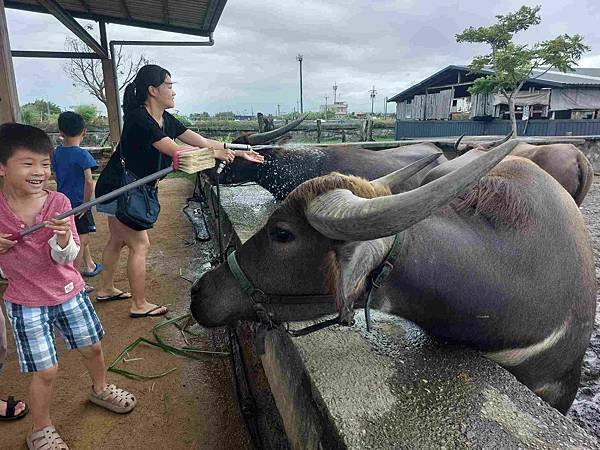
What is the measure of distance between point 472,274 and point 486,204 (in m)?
0.40

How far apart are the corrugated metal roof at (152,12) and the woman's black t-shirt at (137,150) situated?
321cm

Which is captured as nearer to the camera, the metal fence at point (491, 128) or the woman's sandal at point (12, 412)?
the woman's sandal at point (12, 412)

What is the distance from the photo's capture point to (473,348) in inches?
70.5

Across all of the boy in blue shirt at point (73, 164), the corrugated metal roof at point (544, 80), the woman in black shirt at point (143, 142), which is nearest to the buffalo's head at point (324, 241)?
the woman in black shirt at point (143, 142)

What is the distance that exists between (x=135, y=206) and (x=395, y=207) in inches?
93.7

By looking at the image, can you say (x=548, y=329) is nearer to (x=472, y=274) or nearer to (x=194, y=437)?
(x=472, y=274)

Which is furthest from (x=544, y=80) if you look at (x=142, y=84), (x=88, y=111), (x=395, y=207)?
(x=88, y=111)

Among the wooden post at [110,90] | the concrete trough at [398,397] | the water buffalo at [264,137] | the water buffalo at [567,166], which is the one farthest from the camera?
the wooden post at [110,90]

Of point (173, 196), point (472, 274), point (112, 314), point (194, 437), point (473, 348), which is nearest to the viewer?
point (472, 274)

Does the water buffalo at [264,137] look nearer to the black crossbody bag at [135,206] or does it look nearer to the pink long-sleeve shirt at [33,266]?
the black crossbody bag at [135,206]

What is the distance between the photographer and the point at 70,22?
19.7ft

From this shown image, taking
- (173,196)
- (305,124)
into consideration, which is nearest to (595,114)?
(305,124)

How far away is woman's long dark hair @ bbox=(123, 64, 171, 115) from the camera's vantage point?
295cm

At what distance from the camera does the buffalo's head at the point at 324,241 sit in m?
1.20
